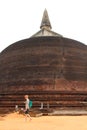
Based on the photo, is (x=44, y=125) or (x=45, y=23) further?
(x=45, y=23)

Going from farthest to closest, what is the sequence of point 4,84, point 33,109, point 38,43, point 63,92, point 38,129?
point 38,43 → point 4,84 → point 63,92 → point 33,109 → point 38,129

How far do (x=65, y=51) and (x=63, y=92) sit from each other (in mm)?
3674

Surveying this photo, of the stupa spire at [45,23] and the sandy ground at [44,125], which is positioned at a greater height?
the stupa spire at [45,23]

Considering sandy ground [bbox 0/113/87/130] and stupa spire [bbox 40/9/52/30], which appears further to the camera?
stupa spire [bbox 40/9/52/30]

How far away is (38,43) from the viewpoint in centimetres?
2502

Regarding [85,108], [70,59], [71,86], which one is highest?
[70,59]

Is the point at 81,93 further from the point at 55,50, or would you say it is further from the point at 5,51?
the point at 5,51

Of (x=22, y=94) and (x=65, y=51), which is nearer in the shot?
(x=22, y=94)

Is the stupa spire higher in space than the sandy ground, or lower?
higher

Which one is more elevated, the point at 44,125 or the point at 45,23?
the point at 45,23

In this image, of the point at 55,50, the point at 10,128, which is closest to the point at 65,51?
the point at 55,50

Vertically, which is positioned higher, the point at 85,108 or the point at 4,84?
the point at 4,84

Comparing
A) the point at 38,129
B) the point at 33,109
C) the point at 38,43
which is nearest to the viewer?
the point at 38,129

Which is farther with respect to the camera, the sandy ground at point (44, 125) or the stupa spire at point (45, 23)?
the stupa spire at point (45, 23)
